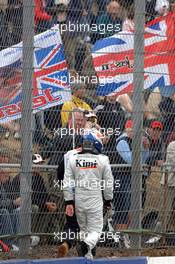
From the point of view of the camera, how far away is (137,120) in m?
17.0

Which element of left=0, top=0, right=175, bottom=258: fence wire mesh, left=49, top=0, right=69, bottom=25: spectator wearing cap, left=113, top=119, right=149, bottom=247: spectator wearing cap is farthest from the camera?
left=113, top=119, right=149, bottom=247: spectator wearing cap

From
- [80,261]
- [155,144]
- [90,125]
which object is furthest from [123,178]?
[80,261]

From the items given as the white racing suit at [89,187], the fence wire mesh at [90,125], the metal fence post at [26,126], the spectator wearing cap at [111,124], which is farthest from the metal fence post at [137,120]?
the metal fence post at [26,126]

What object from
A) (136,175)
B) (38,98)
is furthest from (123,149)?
(38,98)

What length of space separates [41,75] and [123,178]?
194cm

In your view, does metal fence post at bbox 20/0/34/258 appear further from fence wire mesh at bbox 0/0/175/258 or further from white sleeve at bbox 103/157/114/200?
white sleeve at bbox 103/157/114/200

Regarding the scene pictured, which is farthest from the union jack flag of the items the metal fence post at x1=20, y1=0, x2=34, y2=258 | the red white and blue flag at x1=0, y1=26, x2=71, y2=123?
the metal fence post at x1=20, y1=0, x2=34, y2=258

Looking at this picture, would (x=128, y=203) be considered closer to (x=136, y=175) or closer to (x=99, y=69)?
(x=136, y=175)

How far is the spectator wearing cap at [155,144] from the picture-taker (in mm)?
17109

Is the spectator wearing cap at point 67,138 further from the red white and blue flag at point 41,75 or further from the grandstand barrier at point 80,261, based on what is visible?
the grandstand barrier at point 80,261

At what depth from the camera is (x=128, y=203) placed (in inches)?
677

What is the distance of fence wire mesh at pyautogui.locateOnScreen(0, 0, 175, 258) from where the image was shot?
16688 millimetres

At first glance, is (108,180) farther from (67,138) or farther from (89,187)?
(67,138)

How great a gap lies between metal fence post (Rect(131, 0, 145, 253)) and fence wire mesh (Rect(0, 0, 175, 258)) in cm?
5
